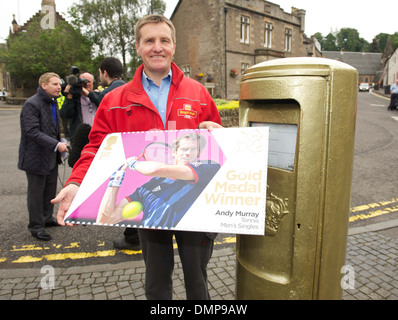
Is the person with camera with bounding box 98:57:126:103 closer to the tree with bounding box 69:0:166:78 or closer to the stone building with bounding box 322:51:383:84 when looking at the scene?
the tree with bounding box 69:0:166:78

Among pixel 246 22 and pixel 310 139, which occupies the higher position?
pixel 246 22

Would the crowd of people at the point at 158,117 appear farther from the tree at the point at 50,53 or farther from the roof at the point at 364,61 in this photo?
the roof at the point at 364,61

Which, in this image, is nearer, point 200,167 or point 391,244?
point 200,167

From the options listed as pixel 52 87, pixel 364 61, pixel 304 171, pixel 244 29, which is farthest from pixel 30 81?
pixel 364 61

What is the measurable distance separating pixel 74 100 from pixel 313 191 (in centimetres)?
390

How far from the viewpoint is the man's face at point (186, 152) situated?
1495 mm

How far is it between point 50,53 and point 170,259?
31.5 m

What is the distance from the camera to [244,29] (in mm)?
26312

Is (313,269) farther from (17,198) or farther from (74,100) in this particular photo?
(17,198)

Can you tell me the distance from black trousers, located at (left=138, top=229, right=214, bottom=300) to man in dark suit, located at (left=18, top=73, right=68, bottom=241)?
95.0 inches

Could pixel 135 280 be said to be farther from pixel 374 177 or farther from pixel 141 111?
pixel 374 177
